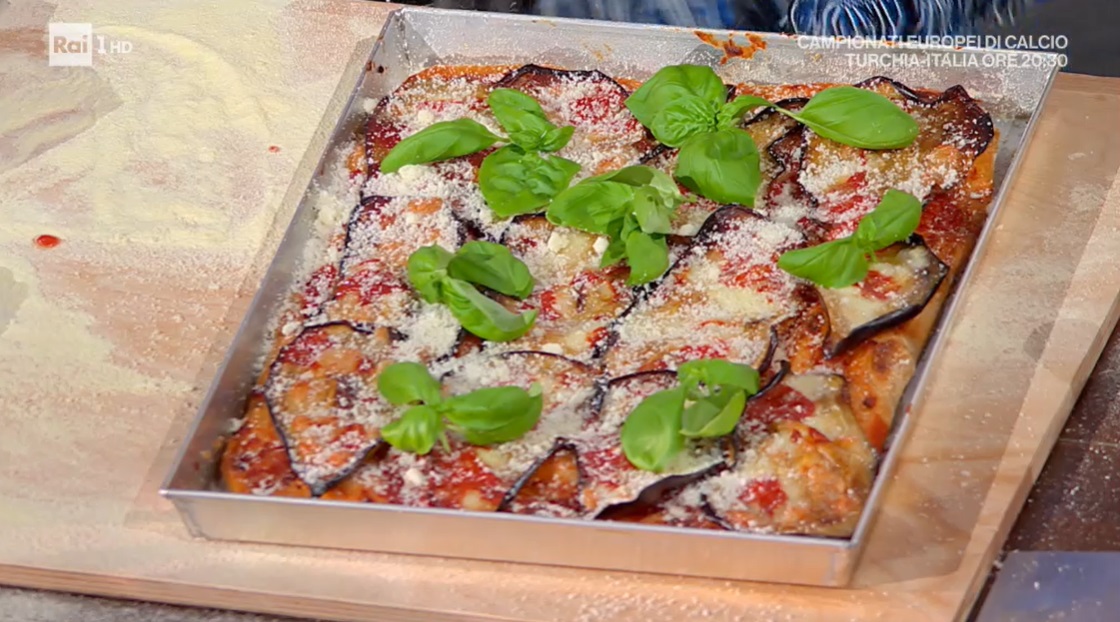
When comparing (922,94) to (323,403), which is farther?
(922,94)

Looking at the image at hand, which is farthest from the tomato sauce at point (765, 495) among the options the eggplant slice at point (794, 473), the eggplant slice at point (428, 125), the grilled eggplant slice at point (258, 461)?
the eggplant slice at point (428, 125)

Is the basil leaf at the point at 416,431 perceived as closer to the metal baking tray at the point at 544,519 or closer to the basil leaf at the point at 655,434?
the metal baking tray at the point at 544,519

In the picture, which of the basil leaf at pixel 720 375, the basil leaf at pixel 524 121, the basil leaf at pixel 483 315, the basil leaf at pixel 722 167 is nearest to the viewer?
the basil leaf at pixel 720 375

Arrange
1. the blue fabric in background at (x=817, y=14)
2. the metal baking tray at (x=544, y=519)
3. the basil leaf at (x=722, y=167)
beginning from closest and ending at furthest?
the metal baking tray at (x=544, y=519) < the basil leaf at (x=722, y=167) < the blue fabric in background at (x=817, y=14)

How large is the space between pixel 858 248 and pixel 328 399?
78 centimetres

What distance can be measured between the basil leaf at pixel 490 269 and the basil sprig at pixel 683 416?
1.08ft

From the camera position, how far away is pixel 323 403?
1734mm

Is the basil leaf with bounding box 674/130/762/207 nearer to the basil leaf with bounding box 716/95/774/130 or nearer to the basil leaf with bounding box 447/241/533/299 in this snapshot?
the basil leaf with bounding box 716/95/774/130

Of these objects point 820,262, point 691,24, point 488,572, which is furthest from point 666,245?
point 691,24

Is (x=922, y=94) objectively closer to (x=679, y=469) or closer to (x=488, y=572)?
(x=679, y=469)

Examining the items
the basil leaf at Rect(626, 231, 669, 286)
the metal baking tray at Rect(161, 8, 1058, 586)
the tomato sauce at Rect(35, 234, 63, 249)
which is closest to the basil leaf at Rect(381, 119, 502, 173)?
the metal baking tray at Rect(161, 8, 1058, 586)

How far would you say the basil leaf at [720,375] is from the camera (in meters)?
1.64

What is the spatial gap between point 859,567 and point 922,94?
1.03 m

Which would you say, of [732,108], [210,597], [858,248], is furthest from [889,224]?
[210,597]
